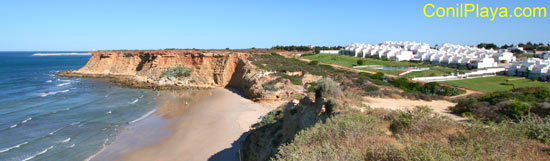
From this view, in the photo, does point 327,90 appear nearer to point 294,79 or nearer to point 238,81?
point 294,79

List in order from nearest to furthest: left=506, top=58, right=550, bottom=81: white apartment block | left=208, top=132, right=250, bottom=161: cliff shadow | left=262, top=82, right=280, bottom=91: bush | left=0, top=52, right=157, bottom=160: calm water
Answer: left=208, top=132, right=250, bottom=161: cliff shadow
left=0, top=52, right=157, bottom=160: calm water
left=262, top=82, right=280, bottom=91: bush
left=506, top=58, right=550, bottom=81: white apartment block

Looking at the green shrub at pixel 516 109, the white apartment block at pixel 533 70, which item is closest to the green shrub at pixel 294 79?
the green shrub at pixel 516 109

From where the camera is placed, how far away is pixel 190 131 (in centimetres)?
1867

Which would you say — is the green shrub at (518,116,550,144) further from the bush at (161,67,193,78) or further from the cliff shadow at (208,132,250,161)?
the bush at (161,67,193,78)

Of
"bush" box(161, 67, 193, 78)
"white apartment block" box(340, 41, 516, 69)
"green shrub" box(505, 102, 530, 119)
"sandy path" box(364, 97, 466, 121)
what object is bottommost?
"sandy path" box(364, 97, 466, 121)

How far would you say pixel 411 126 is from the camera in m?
7.09

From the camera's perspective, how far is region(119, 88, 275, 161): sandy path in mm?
14820

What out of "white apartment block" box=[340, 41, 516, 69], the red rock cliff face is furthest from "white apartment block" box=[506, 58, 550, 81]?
the red rock cliff face

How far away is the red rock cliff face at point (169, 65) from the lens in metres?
37.8

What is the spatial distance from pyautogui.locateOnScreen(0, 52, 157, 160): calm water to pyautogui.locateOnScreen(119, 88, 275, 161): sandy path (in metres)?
3.25

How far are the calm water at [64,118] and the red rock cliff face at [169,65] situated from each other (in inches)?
254

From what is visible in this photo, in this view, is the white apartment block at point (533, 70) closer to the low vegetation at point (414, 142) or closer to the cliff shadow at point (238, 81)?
the cliff shadow at point (238, 81)

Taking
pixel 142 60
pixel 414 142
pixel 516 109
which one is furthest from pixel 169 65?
pixel 414 142

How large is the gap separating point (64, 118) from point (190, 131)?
34.2ft
